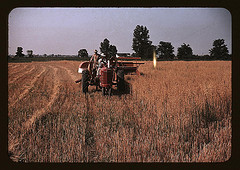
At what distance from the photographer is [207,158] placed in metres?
2.87

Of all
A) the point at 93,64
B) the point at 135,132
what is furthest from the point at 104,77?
the point at 135,132

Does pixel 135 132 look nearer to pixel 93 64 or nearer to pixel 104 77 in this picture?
pixel 104 77

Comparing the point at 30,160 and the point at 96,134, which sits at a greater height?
the point at 96,134

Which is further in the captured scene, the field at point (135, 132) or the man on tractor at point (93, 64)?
the man on tractor at point (93, 64)

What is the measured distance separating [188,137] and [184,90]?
2.46 m

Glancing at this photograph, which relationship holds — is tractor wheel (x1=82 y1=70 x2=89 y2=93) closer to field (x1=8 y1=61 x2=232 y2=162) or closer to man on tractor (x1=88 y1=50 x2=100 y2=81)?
man on tractor (x1=88 y1=50 x2=100 y2=81)

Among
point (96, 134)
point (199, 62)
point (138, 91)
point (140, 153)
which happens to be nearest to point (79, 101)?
point (138, 91)

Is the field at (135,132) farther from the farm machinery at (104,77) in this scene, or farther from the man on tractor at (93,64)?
the man on tractor at (93,64)

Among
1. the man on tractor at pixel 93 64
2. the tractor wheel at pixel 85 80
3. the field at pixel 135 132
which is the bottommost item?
the field at pixel 135 132

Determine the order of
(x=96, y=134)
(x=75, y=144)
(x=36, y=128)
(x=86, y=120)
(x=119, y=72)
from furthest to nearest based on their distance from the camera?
(x=119, y=72) < (x=86, y=120) < (x=36, y=128) < (x=96, y=134) < (x=75, y=144)

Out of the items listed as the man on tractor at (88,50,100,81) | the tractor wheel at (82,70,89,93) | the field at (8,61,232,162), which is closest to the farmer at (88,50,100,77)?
the man on tractor at (88,50,100,81)

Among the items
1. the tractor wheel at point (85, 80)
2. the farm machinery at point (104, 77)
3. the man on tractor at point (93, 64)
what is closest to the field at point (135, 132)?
the farm machinery at point (104, 77)

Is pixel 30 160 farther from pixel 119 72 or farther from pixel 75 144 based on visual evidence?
pixel 119 72

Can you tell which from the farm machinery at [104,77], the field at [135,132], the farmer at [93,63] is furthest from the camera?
the farmer at [93,63]
